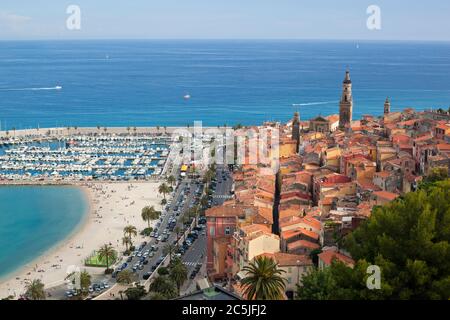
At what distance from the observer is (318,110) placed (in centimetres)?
9738

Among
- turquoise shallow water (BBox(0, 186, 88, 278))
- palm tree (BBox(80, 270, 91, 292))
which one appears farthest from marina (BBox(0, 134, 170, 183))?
palm tree (BBox(80, 270, 91, 292))

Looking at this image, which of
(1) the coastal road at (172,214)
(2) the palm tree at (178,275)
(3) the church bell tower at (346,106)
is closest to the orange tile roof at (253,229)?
(2) the palm tree at (178,275)

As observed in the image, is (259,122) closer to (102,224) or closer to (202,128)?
(202,128)

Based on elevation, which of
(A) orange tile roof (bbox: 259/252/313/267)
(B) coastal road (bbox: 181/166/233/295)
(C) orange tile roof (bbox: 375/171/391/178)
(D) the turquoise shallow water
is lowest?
(D) the turquoise shallow water

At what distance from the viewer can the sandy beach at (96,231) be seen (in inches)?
1243

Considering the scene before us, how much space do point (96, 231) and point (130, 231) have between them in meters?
4.28

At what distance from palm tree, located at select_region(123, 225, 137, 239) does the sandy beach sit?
0.44 meters

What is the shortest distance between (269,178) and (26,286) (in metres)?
17.4

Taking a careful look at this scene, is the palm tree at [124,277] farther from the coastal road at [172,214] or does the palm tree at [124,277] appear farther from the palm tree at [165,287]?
the palm tree at [165,287]

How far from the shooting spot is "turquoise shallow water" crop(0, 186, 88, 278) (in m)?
36.3

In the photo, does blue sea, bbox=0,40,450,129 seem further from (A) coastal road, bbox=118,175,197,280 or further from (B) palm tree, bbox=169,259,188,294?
(B) palm tree, bbox=169,259,188,294

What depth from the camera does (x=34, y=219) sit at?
43.2m

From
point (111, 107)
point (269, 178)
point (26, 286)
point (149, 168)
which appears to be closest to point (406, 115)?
point (269, 178)
